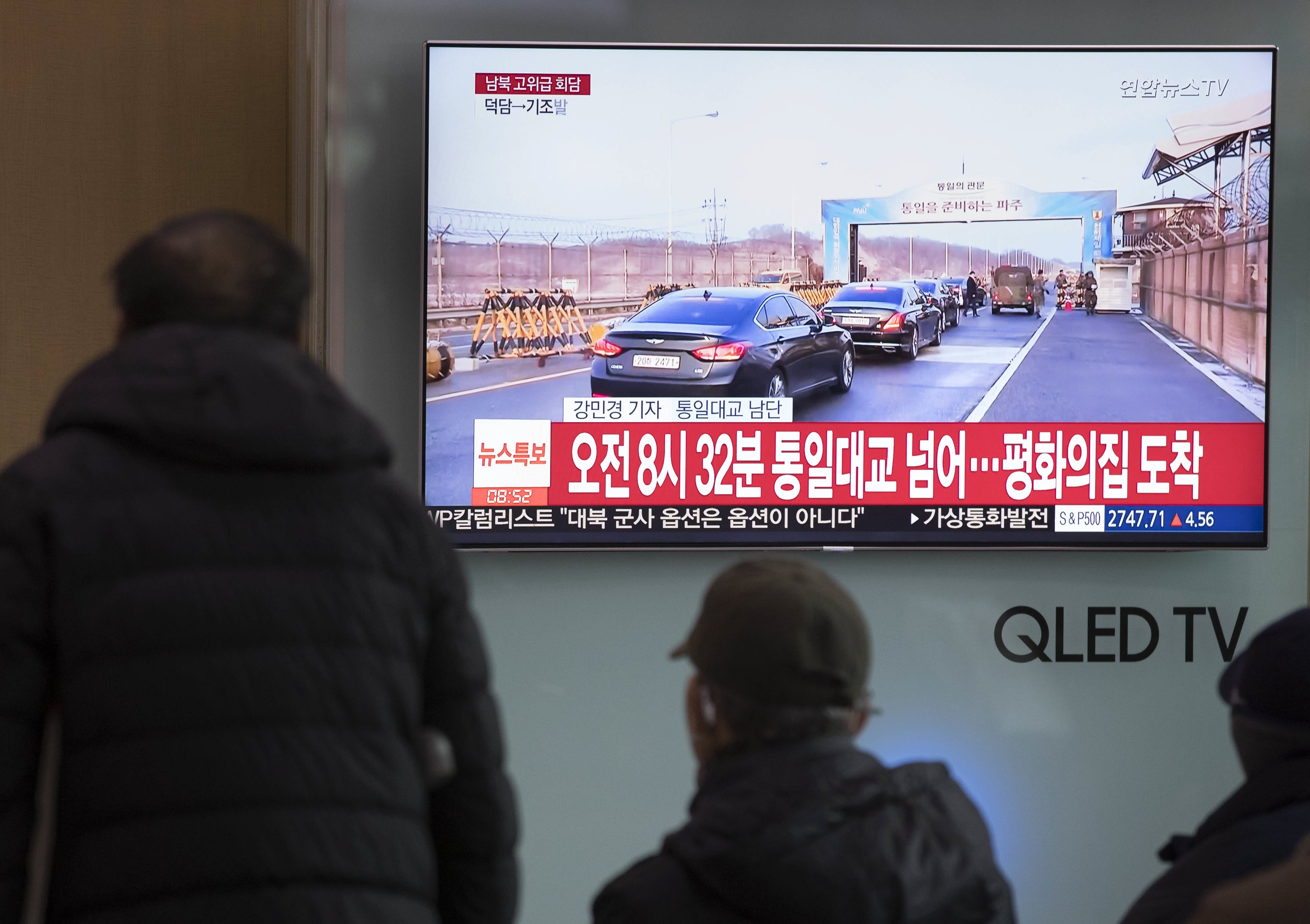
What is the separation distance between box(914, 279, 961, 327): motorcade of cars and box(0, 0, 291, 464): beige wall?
1.59 m

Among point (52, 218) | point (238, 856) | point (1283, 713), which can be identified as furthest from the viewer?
point (52, 218)

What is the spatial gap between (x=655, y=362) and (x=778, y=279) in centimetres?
37

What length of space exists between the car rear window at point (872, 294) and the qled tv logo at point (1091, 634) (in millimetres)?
843

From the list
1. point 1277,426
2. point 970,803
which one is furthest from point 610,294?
point 970,803

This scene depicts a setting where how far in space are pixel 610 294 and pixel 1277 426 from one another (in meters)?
1.73

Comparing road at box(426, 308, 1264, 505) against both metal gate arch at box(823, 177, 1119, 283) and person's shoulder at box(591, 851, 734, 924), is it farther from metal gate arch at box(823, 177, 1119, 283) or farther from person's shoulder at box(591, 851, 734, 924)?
person's shoulder at box(591, 851, 734, 924)

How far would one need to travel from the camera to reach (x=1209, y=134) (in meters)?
3.12

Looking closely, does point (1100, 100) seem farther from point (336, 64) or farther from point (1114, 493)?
point (336, 64)

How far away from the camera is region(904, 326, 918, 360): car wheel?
10.4 feet

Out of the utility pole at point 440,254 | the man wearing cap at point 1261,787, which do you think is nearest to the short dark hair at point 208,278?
the man wearing cap at point 1261,787

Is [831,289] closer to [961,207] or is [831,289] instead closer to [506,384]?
[961,207]

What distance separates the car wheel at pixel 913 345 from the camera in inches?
125

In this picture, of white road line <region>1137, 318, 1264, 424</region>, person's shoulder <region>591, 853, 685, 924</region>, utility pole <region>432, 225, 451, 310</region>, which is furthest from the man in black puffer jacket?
white road line <region>1137, 318, 1264, 424</region>

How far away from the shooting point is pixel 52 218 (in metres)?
3.12
